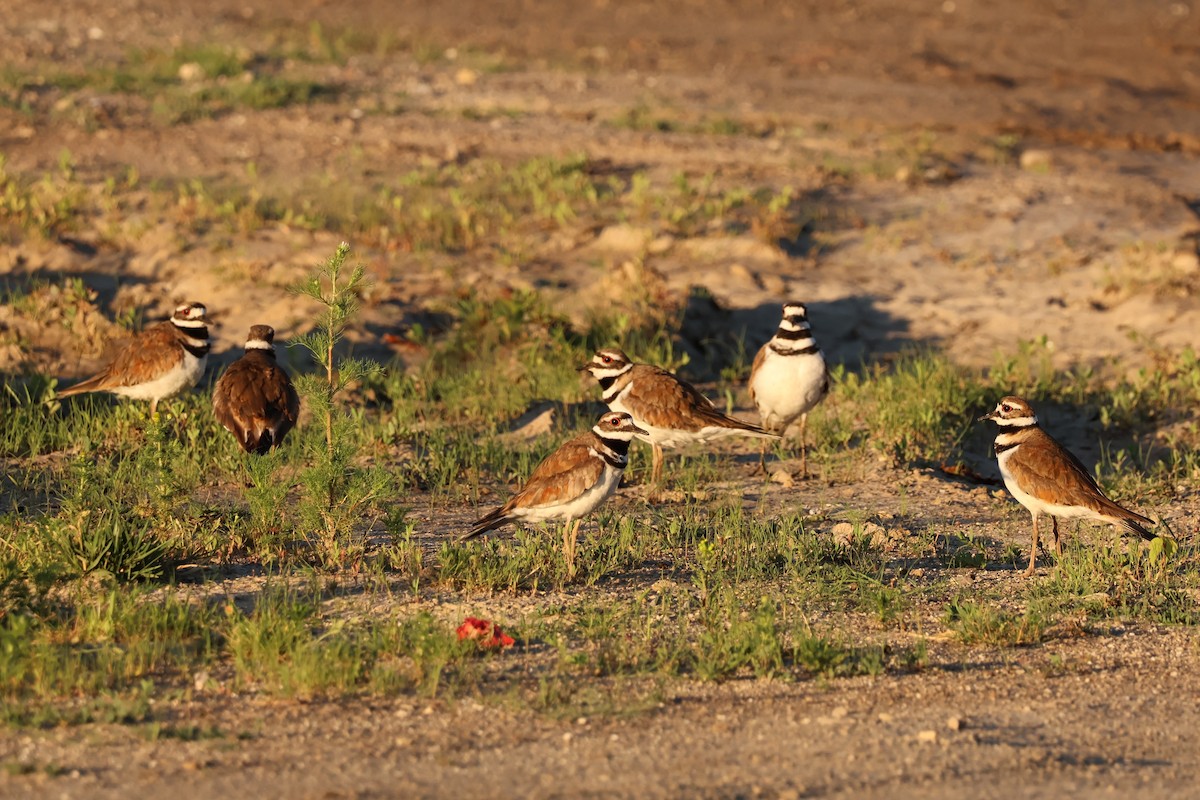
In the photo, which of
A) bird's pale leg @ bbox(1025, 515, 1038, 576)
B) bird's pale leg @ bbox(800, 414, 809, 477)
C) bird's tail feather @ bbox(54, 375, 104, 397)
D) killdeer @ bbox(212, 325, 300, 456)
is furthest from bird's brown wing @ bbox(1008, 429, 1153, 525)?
bird's tail feather @ bbox(54, 375, 104, 397)

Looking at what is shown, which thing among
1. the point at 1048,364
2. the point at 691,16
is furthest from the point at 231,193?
the point at 691,16

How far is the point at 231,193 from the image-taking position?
49.0 ft

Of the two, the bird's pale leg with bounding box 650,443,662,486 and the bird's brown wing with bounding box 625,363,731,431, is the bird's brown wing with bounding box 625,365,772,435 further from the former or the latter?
the bird's pale leg with bounding box 650,443,662,486

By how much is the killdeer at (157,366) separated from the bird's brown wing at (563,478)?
343 cm

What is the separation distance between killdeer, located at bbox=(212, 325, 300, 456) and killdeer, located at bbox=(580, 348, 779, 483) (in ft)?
7.20

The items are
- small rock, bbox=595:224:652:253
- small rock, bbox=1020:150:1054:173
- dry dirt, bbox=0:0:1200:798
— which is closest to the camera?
dry dirt, bbox=0:0:1200:798

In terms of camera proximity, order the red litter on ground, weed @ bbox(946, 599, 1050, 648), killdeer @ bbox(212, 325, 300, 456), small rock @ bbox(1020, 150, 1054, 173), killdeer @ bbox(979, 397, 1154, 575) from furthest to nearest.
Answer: small rock @ bbox(1020, 150, 1054, 173)
killdeer @ bbox(212, 325, 300, 456)
killdeer @ bbox(979, 397, 1154, 575)
weed @ bbox(946, 599, 1050, 648)
the red litter on ground

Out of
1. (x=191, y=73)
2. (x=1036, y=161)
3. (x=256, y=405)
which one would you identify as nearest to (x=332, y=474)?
(x=256, y=405)

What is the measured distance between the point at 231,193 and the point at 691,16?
51.6 ft

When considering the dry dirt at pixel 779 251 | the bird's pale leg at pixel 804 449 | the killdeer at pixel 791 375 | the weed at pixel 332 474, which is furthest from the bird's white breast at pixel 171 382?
the bird's pale leg at pixel 804 449

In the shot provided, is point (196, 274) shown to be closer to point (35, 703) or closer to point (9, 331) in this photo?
point (9, 331)

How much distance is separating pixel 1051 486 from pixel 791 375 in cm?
242

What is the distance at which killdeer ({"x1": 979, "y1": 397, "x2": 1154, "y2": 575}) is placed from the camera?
7.96 metres

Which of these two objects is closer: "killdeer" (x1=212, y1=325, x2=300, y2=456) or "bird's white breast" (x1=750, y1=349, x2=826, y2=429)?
"killdeer" (x1=212, y1=325, x2=300, y2=456)
